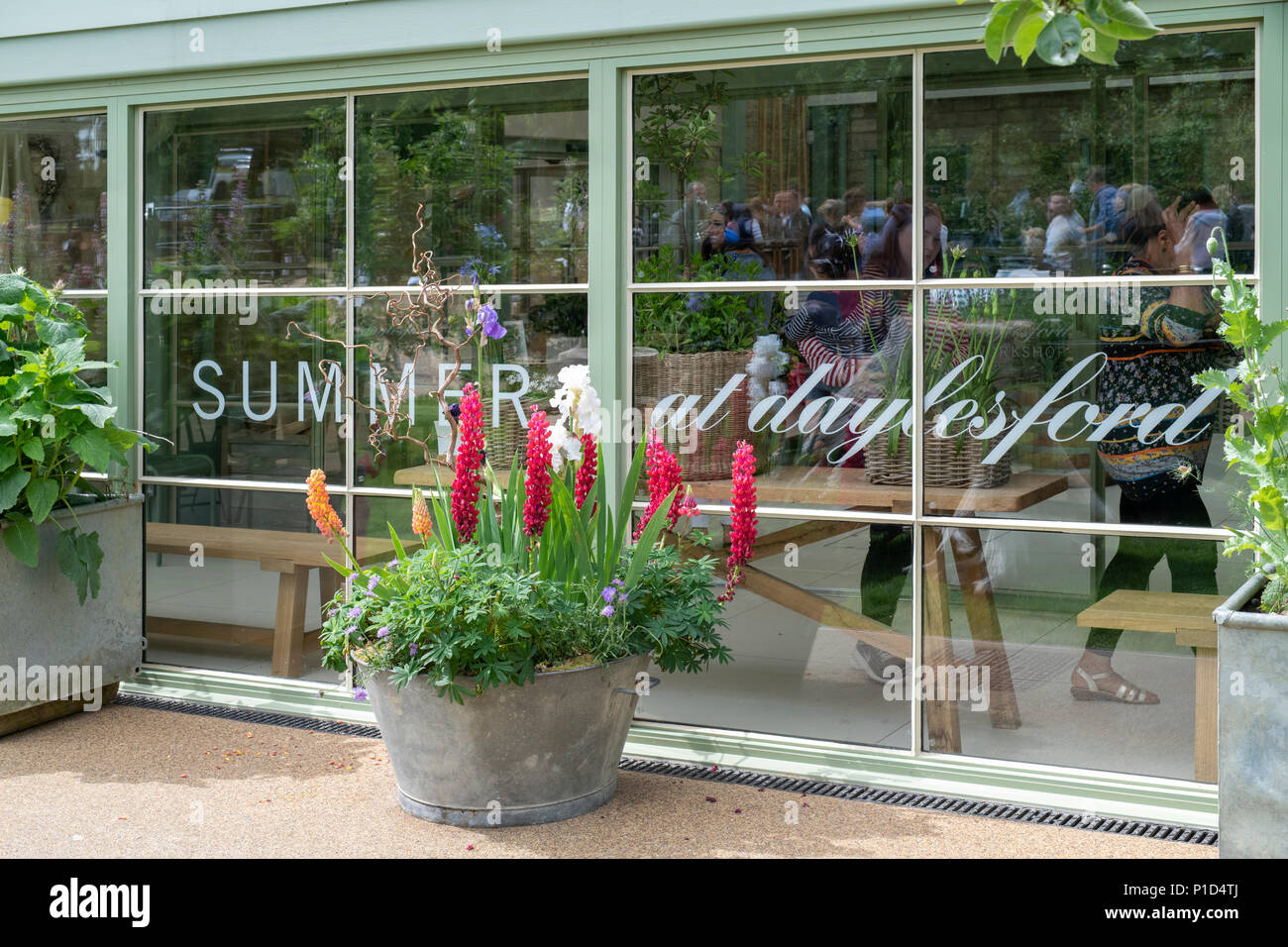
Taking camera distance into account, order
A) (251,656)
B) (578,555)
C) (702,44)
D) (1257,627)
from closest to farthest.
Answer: (1257,627), (578,555), (702,44), (251,656)

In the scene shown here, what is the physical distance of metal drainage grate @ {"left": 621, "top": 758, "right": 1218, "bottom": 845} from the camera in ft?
12.5

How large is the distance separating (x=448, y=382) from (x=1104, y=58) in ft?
9.29

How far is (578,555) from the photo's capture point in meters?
3.89

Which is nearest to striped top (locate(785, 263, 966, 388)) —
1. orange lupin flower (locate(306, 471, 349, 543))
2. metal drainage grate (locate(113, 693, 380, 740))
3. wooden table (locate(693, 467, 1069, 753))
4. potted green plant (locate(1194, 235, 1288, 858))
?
wooden table (locate(693, 467, 1069, 753))

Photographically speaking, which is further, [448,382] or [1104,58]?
[448,382]

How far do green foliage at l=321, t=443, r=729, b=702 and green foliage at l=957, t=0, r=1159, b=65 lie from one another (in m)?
1.95

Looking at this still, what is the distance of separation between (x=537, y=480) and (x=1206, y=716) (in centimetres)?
198

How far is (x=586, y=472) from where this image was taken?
3.99m

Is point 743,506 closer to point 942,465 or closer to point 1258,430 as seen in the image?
point 942,465

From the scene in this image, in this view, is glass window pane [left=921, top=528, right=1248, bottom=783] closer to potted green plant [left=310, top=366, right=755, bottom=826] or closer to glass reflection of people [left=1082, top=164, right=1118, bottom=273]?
potted green plant [left=310, top=366, right=755, bottom=826]

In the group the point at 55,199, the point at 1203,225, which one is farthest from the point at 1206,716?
the point at 55,199

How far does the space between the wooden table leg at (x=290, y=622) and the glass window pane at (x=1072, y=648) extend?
2.27 m

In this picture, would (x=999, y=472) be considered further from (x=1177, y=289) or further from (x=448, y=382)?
(x=448, y=382)

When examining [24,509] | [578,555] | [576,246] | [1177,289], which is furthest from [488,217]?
[1177,289]
